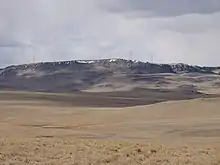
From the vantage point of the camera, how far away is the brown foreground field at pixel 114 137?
1491 centimetres

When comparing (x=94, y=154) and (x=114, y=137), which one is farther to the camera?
(x=114, y=137)

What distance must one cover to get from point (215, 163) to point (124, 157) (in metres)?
2.47

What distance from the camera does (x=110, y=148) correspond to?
1655 cm

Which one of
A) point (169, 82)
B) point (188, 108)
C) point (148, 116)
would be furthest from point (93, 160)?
point (169, 82)

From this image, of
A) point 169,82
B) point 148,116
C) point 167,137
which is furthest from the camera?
point 169,82

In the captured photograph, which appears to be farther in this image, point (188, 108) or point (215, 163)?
point (188, 108)

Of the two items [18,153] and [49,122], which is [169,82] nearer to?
[49,122]

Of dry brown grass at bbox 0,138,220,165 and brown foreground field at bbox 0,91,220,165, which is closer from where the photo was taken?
dry brown grass at bbox 0,138,220,165

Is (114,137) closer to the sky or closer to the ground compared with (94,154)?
closer to the ground

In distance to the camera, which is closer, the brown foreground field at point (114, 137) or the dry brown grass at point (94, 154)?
the dry brown grass at point (94, 154)

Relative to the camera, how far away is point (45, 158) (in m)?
A: 14.9

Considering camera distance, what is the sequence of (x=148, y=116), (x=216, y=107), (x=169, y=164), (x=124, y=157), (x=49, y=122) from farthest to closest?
(x=216, y=107), (x=148, y=116), (x=49, y=122), (x=124, y=157), (x=169, y=164)

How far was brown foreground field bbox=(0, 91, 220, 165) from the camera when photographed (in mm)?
14911

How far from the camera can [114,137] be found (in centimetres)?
2942
